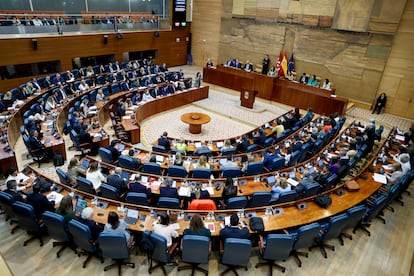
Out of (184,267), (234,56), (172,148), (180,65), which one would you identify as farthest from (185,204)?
(180,65)

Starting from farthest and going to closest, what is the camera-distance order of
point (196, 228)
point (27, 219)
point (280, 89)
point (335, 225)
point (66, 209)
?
point (280, 89) → point (335, 225) → point (27, 219) → point (66, 209) → point (196, 228)

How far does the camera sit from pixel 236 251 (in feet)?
17.1

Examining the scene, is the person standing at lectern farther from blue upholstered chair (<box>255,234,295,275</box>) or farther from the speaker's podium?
blue upholstered chair (<box>255,234,295,275</box>)

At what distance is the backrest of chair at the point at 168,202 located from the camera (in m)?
6.33

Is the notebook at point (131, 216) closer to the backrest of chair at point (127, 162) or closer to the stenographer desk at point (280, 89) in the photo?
the backrest of chair at point (127, 162)

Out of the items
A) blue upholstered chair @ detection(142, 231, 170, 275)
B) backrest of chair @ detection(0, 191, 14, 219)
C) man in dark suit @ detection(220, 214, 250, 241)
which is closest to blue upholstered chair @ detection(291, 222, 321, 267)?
man in dark suit @ detection(220, 214, 250, 241)

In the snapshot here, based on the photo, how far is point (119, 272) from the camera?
5.47 m

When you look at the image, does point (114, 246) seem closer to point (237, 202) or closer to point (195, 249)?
point (195, 249)

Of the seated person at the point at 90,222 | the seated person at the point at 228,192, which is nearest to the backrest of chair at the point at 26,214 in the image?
the seated person at the point at 90,222

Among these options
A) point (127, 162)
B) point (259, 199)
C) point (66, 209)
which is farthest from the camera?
point (127, 162)

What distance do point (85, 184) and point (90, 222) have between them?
63.5 inches

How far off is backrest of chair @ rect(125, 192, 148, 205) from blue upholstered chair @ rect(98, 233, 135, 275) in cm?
133

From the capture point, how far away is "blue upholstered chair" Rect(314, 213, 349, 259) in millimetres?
5918

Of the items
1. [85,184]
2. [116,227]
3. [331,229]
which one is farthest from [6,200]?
[331,229]
